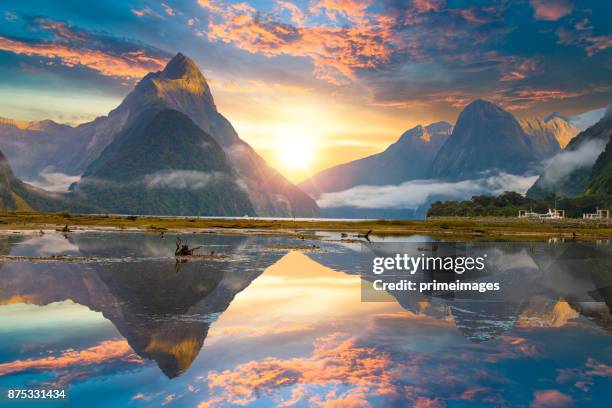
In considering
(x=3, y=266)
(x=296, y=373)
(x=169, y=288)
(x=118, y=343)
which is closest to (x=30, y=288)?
(x=169, y=288)

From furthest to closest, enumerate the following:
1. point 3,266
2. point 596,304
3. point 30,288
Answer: point 3,266, point 30,288, point 596,304

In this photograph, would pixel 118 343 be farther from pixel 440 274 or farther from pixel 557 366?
pixel 440 274

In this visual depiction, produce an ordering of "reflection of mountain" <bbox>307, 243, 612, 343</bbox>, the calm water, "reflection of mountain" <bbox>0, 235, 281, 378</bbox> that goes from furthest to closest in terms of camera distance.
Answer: "reflection of mountain" <bbox>307, 243, 612, 343</bbox>
"reflection of mountain" <bbox>0, 235, 281, 378</bbox>
the calm water

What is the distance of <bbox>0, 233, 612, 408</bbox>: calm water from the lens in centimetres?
1645

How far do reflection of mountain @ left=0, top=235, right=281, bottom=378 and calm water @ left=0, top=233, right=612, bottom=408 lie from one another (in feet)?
0.42

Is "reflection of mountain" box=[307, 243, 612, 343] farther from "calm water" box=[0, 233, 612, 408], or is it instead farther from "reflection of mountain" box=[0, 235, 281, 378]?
"reflection of mountain" box=[0, 235, 281, 378]

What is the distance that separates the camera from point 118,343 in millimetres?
21641

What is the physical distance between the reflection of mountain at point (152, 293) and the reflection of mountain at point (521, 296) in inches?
504

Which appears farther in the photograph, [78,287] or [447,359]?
[78,287]

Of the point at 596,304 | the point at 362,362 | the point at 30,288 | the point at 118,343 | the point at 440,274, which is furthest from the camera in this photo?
the point at 440,274

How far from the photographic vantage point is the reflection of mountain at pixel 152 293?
22016 millimetres

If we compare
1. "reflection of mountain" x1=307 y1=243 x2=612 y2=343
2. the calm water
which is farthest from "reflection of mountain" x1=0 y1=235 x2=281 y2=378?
"reflection of mountain" x1=307 y1=243 x2=612 y2=343

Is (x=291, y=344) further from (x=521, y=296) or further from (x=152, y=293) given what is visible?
(x=521, y=296)

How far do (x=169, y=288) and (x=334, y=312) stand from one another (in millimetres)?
13409
